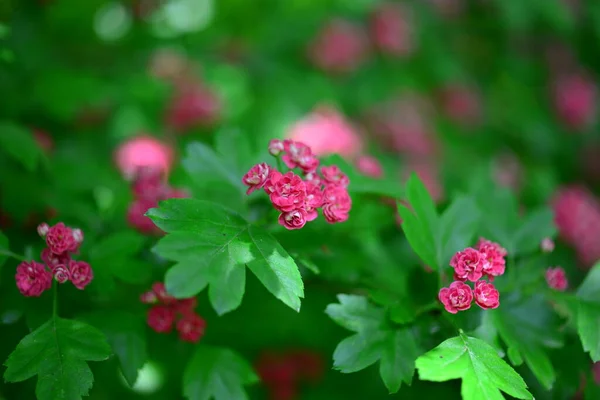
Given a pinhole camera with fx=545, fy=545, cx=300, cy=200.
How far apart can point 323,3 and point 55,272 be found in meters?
2.97

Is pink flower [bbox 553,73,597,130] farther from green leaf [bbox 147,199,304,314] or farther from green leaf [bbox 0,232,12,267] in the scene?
green leaf [bbox 0,232,12,267]

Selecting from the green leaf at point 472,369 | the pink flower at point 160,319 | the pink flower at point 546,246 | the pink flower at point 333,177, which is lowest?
the pink flower at point 160,319

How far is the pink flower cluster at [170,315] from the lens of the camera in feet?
5.46

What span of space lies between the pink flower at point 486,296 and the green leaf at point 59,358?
3.25ft

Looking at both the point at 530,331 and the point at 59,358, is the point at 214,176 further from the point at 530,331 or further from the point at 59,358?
the point at 530,331

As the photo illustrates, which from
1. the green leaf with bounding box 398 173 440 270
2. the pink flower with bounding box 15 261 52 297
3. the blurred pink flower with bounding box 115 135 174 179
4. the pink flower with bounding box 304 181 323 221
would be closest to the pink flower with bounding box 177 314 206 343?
the pink flower with bounding box 15 261 52 297

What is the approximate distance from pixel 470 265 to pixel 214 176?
0.87 m

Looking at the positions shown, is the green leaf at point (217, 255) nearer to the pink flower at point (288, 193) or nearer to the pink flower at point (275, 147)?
the pink flower at point (288, 193)

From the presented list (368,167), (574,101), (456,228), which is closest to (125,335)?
(456,228)

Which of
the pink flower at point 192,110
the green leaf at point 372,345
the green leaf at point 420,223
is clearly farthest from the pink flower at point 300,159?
the pink flower at point 192,110

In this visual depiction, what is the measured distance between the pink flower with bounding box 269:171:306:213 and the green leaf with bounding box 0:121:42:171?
3.23ft

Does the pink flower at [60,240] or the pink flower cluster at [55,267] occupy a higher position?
the pink flower at [60,240]

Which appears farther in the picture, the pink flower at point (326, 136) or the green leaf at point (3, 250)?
the pink flower at point (326, 136)

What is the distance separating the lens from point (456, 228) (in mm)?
1750
